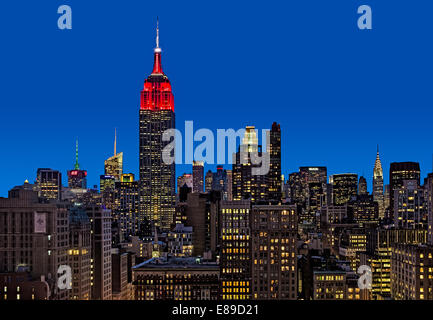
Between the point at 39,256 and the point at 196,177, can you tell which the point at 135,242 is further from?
the point at 196,177

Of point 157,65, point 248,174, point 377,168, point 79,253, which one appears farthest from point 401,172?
point 79,253

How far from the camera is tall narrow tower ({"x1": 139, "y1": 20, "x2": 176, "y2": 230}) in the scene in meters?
126

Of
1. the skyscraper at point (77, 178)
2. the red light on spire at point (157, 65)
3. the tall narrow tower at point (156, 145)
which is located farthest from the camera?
the red light on spire at point (157, 65)

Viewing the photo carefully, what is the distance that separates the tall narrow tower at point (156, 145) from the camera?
12612 cm

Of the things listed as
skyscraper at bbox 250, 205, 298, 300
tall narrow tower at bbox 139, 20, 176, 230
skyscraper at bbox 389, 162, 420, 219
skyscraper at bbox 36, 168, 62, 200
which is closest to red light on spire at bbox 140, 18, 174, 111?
tall narrow tower at bbox 139, 20, 176, 230

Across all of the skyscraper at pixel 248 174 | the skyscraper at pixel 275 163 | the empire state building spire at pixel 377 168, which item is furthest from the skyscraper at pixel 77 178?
the empire state building spire at pixel 377 168

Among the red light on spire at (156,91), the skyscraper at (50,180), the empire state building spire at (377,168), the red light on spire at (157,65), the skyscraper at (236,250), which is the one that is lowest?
the skyscraper at (236,250)

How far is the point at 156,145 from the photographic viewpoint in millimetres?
137000

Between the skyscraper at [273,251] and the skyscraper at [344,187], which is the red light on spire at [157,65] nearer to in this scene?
the skyscraper at [344,187]

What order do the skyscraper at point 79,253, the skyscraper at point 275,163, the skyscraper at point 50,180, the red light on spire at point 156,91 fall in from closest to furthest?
the skyscraper at point 79,253
the skyscraper at point 50,180
the skyscraper at point 275,163
the red light on spire at point 156,91

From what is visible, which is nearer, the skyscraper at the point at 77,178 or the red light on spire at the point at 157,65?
the skyscraper at the point at 77,178

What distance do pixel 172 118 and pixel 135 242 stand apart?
71.5m

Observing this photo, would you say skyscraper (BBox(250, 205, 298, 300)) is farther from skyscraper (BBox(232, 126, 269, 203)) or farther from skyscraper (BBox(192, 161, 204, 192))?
skyscraper (BBox(192, 161, 204, 192))
